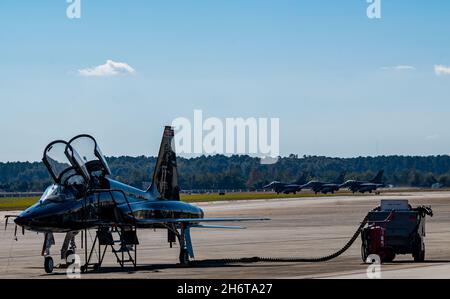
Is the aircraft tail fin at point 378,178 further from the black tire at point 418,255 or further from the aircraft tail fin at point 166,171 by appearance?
the black tire at point 418,255

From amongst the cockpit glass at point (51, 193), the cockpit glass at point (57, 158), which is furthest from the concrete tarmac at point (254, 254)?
the cockpit glass at point (57, 158)

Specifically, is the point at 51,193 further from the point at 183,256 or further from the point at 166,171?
the point at 166,171

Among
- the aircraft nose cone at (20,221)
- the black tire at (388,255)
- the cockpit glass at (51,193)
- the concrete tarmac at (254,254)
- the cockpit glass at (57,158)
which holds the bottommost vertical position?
the concrete tarmac at (254,254)

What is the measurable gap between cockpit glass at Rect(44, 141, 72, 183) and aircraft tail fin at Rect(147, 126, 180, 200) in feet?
19.6

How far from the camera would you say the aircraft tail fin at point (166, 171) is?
35.7m

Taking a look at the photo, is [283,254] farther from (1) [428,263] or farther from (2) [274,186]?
(2) [274,186]

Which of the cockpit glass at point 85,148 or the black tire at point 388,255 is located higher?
the cockpit glass at point 85,148

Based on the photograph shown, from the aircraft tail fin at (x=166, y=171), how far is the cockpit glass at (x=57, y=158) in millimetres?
5962

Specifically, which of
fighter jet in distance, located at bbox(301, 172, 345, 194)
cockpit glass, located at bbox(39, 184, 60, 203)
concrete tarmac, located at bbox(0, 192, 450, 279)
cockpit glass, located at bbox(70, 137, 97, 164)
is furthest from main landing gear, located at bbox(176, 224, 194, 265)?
fighter jet in distance, located at bbox(301, 172, 345, 194)

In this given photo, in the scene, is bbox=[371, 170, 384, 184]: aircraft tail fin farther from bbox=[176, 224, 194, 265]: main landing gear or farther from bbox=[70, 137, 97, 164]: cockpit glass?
bbox=[70, 137, 97, 164]: cockpit glass
